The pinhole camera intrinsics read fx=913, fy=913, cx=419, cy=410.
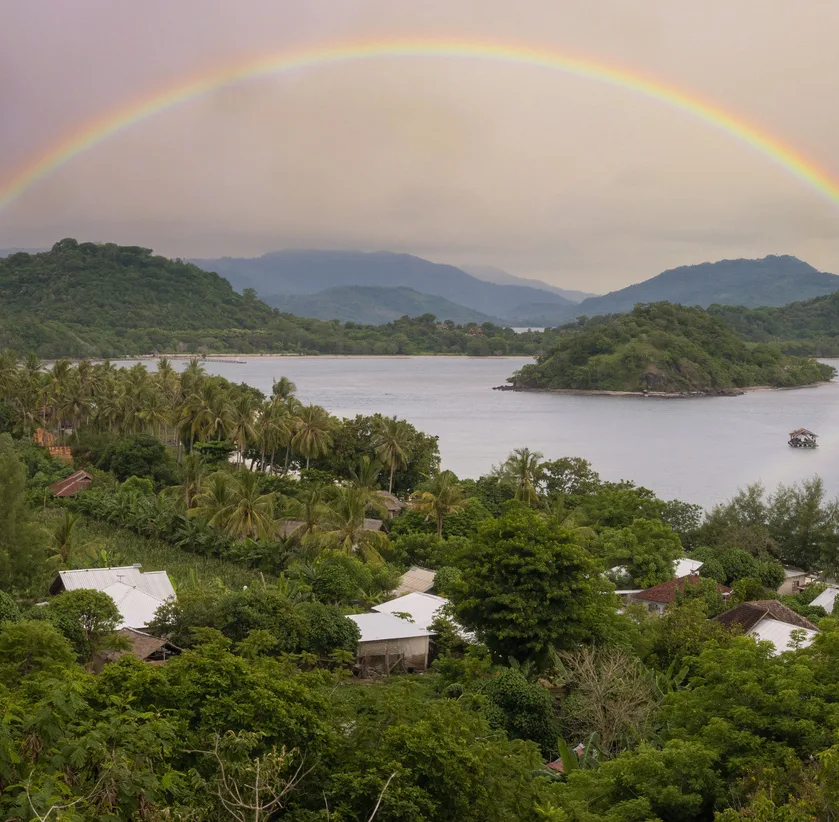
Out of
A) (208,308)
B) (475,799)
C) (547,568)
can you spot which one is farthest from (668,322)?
(475,799)

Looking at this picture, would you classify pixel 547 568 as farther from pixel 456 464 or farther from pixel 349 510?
pixel 456 464

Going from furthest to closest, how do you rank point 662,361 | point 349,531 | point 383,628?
point 662,361 → point 349,531 → point 383,628

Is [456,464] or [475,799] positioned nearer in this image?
[475,799]

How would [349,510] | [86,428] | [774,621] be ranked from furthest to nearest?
[86,428] → [349,510] → [774,621]

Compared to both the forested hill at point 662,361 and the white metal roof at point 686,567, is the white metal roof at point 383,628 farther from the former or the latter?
the forested hill at point 662,361

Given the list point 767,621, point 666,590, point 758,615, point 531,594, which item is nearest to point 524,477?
point 666,590

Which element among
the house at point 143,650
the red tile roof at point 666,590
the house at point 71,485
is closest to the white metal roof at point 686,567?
the red tile roof at point 666,590

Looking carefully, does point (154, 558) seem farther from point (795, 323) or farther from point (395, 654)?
point (795, 323)

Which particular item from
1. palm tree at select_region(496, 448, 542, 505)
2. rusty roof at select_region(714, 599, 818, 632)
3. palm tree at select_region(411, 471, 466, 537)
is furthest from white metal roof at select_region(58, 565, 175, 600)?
palm tree at select_region(496, 448, 542, 505)
